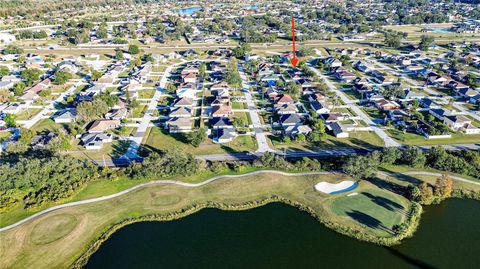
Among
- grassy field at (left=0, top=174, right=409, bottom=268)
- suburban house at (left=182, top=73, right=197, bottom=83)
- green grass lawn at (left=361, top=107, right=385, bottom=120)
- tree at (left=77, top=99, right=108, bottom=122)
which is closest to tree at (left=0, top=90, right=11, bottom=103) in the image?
tree at (left=77, top=99, right=108, bottom=122)

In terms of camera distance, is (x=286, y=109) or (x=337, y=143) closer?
(x=337, y=143)

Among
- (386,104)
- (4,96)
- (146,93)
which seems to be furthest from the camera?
(146,93)

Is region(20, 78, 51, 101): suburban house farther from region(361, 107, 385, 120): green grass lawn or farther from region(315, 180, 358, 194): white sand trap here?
region(361, 107, 385, 120): green grass lawn

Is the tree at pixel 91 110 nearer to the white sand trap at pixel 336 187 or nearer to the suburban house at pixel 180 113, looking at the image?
the suburban house at pixel 180 113

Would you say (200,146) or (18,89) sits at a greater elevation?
(18,89)

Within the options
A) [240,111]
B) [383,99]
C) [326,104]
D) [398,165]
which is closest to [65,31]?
[240,111]

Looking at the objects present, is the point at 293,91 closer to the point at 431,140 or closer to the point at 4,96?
the point at 431,140

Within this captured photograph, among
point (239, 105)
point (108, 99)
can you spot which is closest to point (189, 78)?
point (239, 105)
